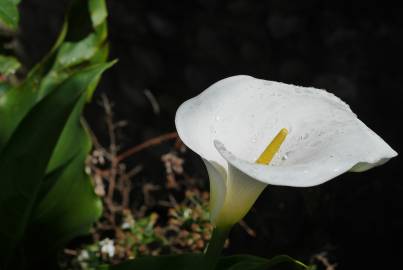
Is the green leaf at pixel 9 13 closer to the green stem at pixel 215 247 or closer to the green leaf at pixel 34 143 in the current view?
the green leaf at pixel 34 143

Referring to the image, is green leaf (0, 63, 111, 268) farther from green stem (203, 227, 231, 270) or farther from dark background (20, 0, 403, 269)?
dark background (20, 0, 403, 269)

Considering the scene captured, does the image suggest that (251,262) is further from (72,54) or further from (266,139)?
(72,54)

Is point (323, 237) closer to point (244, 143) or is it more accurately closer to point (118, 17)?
point (244, 143)

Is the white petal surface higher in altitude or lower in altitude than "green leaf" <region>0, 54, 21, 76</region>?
higher

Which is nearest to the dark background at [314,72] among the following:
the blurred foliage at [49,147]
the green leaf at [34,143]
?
the blurred foliage at [49,147]

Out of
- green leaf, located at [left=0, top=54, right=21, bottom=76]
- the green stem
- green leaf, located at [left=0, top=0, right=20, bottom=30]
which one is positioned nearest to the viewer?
the green stem

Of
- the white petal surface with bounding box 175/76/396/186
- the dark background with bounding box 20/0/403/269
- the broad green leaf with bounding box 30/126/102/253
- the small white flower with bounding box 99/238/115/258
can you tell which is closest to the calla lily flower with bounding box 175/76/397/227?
the white petal surface with bounding box 175/76/396/186
